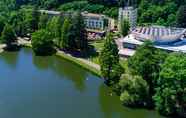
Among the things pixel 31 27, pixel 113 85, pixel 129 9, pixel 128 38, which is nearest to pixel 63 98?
pixel 113 85

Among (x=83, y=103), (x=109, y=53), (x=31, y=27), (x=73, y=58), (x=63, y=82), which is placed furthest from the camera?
(x=31, y=27)

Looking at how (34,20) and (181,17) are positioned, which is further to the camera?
(181,17)

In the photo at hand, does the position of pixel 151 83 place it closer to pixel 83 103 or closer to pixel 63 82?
pixel 83 103

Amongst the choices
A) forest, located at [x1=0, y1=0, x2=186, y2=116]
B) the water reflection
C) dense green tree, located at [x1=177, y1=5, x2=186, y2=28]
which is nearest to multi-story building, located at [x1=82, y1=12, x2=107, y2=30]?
forest, located at [x1=0, y1=0, x2=186, y2=116]

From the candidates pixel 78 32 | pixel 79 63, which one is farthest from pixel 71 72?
pixel 78 32

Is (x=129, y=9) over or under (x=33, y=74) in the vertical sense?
over

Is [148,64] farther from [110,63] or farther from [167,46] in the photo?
[167,46]

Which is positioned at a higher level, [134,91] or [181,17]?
[181,17]
